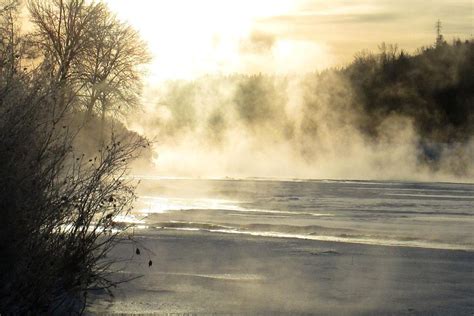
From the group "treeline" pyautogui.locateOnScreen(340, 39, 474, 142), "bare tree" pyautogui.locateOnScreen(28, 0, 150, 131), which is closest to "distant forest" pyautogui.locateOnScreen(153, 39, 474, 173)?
"treeline" pyautogui.locateOnScreen(340, 39, 474, 142)

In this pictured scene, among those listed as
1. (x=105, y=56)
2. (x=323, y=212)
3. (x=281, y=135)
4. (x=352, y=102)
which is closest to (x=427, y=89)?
(x=352, y=102)

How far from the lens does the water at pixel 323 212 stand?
1797 centimetres

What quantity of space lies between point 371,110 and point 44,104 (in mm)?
67463

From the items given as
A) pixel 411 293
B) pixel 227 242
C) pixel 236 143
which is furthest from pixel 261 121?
pixel 411 293

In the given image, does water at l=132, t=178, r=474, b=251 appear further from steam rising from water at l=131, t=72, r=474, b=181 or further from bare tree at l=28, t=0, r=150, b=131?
steam rising from water at l=131, t=72, r=474, b=181

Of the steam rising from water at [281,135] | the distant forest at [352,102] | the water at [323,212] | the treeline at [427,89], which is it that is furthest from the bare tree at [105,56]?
the treeline at [427,89]

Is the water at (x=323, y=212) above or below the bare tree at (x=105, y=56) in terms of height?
below

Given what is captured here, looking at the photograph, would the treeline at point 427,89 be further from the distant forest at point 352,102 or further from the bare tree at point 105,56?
the bare tree at point 105,56

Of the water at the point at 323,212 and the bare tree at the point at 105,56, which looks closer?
the water at the point at 323,212

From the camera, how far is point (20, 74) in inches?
353

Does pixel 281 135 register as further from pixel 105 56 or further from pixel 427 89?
pixel 105 56

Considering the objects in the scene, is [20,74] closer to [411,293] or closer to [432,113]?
[411,293]

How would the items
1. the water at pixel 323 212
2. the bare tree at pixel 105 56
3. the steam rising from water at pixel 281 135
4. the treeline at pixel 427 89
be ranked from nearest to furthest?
1. the water at pixel 323 212
2. the bare tree at pixel 105 56
3. the steam rising from water at pixel 281 135
4. the treeline at pixel 427 89

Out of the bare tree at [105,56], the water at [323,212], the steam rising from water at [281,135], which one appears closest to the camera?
the water at [323,212]
